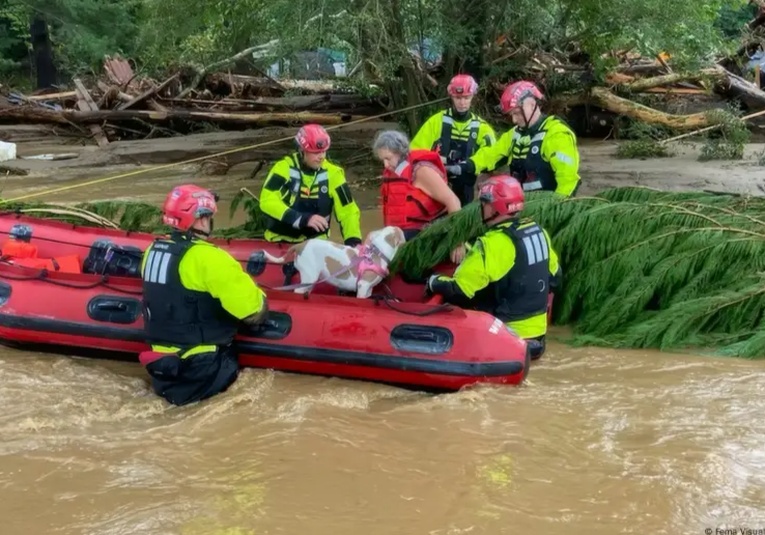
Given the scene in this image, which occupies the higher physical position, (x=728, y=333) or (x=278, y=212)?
(x=278, y=212)

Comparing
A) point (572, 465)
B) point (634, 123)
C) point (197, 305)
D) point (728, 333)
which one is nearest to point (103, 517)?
point (197, 305)

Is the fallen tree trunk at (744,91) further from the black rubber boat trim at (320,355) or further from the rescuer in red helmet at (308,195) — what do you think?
the black rubber boat trim at (320,355)

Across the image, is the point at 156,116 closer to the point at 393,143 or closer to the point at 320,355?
the point at 393,143

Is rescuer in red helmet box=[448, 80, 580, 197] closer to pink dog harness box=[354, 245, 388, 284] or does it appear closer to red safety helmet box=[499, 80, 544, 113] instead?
red safety helmet box=[499, 80, 544, 113]

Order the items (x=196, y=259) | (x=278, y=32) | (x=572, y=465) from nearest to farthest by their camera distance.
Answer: (x=572, y=465) → (x=196, y=259) → (x=278, y=32)

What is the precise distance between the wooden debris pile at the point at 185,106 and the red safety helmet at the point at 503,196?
9.50 meters

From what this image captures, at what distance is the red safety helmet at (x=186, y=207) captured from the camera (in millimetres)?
4707

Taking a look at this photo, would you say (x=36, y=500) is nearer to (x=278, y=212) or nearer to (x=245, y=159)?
(x=278, y=212)

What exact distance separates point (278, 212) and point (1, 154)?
980cm

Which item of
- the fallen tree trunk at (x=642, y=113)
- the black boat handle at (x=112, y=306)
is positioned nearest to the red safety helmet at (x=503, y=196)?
the black boat handle at (x=112, y=306)

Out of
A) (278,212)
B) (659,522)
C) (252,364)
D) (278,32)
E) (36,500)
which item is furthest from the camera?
(278,32)

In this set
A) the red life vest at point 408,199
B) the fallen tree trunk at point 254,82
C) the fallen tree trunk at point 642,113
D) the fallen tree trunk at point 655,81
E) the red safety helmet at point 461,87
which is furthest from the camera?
the fallen tree trunk at point 254,82

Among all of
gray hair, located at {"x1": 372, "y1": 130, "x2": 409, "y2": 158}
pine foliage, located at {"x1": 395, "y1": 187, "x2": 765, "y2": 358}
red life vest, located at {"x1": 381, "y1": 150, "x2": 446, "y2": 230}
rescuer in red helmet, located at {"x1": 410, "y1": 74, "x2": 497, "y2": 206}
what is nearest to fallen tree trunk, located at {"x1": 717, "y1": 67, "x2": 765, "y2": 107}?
rescuer in red helmet, located at {"x1": 410, "y1": 74, "x2": 497, "y2": 206}

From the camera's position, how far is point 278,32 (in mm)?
9594
